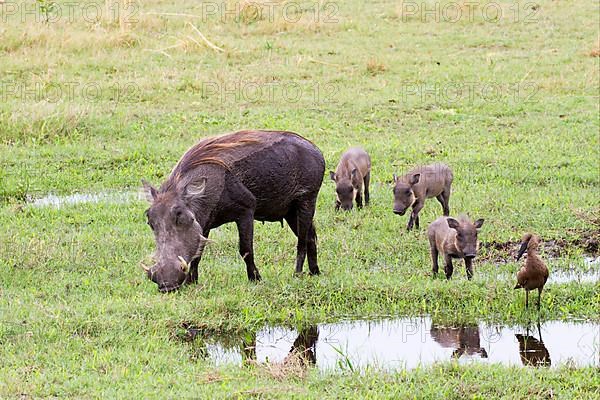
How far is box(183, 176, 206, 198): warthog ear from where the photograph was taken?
290 inches

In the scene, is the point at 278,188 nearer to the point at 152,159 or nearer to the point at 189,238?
the point at 189,238

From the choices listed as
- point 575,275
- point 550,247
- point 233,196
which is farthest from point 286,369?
point 550,247

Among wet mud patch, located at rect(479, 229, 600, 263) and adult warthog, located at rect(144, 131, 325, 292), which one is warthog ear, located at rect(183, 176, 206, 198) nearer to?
adult warthog, located at rect(144, 131, 325, 292)

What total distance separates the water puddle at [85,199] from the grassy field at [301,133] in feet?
0.49

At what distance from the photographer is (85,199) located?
1061 centimetres

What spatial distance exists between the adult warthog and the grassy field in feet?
0.88

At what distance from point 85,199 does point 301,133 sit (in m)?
3.50

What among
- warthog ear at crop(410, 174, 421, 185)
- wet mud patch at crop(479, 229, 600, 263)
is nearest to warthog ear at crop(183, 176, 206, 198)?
wet mud patch at crop(479, 229, 600, 263)

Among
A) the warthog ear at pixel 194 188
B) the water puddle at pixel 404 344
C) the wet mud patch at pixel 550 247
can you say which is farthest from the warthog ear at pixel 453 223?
the warthog ear at pixel 194 188

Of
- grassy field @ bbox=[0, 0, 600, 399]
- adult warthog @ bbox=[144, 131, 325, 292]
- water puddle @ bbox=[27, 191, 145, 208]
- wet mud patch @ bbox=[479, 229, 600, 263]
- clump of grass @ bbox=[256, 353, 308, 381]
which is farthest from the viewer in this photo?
water puddle @ bbox=[27, 191, 145, 208]

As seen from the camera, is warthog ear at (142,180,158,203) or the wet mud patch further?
the wet mud patch

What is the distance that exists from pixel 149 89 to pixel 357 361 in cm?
939

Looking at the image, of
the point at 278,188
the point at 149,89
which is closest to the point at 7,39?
the point at 149,89

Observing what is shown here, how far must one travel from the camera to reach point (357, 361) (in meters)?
6.37
